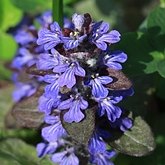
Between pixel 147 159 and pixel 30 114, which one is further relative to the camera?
pixel 147 159

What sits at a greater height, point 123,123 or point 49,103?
point 49,103

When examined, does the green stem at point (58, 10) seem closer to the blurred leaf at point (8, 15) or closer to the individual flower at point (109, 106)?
the individual flower at point (109, 106)

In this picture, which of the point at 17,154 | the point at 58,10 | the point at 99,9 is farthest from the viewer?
the point at 99,9

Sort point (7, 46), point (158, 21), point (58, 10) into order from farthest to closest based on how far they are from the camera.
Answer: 1. point (7, 46)
2. point (158, 21)
3. point (58, 10)

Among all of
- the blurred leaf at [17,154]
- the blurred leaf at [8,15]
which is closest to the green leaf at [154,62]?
the blurred leaf at [17,154]

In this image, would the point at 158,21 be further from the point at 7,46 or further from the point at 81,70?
the point at 7,46

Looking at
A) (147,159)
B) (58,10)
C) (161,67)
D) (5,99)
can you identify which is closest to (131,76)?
(161,67)
